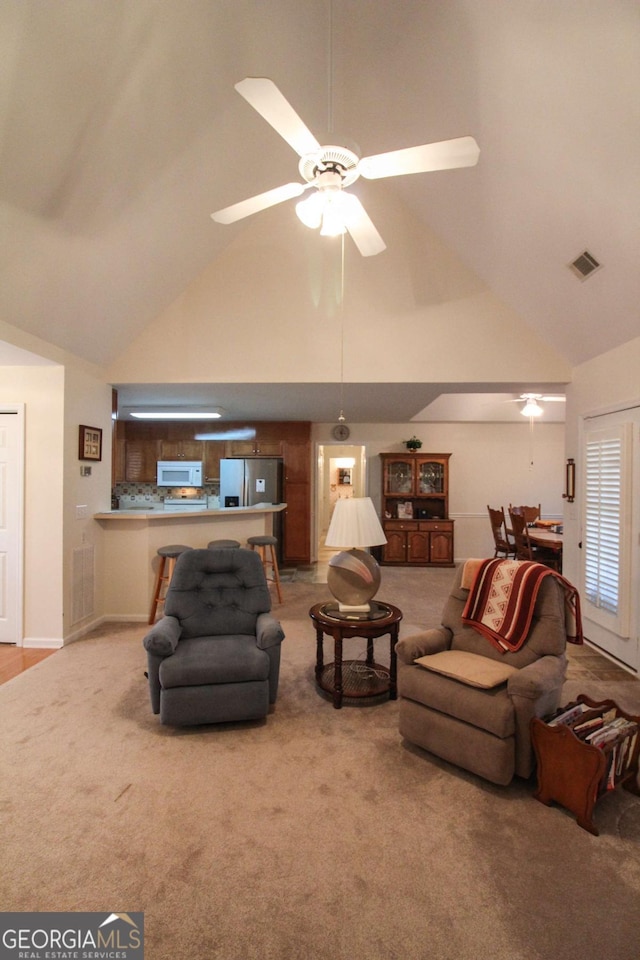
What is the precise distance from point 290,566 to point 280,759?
4914 mm

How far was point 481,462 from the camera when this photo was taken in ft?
25.0

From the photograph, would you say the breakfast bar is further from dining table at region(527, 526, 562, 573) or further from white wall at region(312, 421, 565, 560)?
dining table at region(527, 526, 562, 573)

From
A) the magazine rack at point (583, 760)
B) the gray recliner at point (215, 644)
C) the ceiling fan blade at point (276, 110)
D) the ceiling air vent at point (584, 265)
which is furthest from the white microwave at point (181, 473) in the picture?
the magazine rack at point (583, 760)

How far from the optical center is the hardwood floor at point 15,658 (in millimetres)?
3232

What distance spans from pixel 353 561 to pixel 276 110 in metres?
2.25

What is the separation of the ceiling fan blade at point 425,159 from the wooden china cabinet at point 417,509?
5517mm

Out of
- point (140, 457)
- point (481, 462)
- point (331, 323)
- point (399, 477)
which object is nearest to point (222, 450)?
point (140, 457)

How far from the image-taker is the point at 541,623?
90.0 inches

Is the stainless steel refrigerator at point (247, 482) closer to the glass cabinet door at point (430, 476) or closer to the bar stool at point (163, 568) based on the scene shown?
the bar stool at point (163, 568)

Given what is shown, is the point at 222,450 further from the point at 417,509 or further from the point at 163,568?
the point at 417,509

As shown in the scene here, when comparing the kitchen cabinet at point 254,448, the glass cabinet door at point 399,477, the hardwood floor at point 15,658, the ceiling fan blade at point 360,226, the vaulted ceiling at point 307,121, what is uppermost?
the vaulted ceiling at point 307,121

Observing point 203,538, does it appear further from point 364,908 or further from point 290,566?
point 364,908

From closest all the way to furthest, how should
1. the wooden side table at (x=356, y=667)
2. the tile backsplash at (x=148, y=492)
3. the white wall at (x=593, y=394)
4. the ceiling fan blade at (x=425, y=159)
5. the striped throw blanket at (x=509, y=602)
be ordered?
the ceiling fan blade at (x=425, y=159) < the striped throw blanket at (x=509, y=602) < the wooden side table at (x=356, y=667) < the white wall at (x=593, y=394) < the tile backsplash at (x=148, y=492)

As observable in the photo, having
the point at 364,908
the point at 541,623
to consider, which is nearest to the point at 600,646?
the point at 541,623
